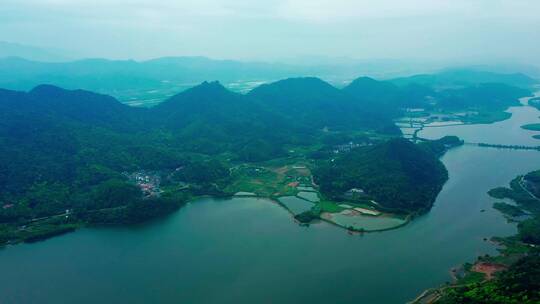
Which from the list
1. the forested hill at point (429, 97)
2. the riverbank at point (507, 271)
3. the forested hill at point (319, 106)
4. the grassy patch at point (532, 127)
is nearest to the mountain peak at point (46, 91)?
the forested hill at point (319, 106)

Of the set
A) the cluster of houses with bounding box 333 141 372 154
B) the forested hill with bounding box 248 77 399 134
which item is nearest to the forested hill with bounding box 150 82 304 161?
the forested hill with bounding box 248 77 399 134

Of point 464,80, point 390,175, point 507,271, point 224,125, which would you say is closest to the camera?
point 507,271

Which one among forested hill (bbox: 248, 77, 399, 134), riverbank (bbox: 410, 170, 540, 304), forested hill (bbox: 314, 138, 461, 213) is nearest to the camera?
riverbank (bbox: 410, 170, 540, 304)

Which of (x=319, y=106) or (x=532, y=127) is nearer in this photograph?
(x=532, y=127)

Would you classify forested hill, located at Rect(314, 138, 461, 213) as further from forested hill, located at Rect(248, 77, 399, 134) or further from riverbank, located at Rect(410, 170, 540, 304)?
forested hill, located at Rect(248, 77, 399, 134)

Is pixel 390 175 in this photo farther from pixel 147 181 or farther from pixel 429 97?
pixel 429 97

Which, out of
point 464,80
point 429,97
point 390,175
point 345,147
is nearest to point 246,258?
point 390,175

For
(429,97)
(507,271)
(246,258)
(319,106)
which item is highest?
(429,97)
